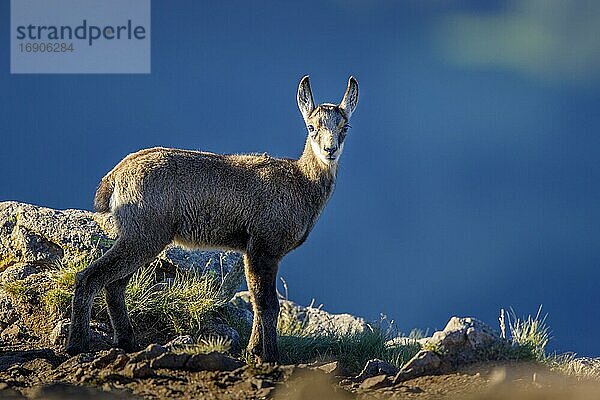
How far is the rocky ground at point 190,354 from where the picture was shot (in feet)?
26.0

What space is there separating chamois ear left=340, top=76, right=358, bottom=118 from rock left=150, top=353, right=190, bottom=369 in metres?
3.98

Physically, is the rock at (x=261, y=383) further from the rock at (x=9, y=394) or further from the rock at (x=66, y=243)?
the rock at (x=66, y=243)

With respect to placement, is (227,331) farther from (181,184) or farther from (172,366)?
(172,366)

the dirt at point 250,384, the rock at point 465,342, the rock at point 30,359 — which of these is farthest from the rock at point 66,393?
the rock at point 465,342

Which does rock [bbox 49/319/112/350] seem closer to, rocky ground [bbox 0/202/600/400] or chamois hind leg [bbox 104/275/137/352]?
rocky ground [bbox 0/202/600/400]

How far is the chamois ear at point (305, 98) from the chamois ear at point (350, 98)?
369mm

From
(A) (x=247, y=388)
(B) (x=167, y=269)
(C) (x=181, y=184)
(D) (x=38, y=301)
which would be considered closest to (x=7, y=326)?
(D) (x=38, y=301)

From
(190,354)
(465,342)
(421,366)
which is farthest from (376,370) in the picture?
(190,354)

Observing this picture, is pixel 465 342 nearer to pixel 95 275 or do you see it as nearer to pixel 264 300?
pixel 264 300

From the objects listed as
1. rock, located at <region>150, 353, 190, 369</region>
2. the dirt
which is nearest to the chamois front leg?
the dirt

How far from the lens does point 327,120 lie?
10.8 meters

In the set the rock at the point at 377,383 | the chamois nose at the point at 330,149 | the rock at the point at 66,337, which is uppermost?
the chamois nose at the point at 330,149

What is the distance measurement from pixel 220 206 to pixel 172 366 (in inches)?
100

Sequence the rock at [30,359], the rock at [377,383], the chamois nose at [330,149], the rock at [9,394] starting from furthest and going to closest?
the chamois nose at [330,149] → the rock at [30,359] → the rock at [377,383] → the rock at [9,394]
